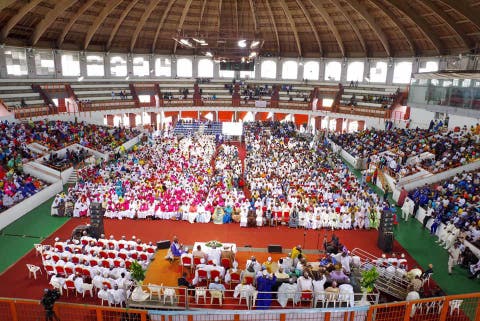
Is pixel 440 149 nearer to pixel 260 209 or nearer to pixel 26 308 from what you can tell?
pixel 260 209

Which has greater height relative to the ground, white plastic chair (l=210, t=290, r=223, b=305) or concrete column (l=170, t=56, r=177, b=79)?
concrete column (l=170, t=56, r=177, b=79)

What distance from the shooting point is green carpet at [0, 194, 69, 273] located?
52.2 feet

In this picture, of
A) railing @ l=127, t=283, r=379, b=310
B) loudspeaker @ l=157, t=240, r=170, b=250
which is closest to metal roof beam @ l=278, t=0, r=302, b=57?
loudspeaker @ l=157, t=240, r=170, b=250

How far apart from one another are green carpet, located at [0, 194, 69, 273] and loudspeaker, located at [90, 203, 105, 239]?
3112 millimetres

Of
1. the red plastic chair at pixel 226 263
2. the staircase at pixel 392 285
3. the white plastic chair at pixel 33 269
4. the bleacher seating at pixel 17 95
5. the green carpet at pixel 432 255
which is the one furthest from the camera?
the bleacher seating at pixel 17 95

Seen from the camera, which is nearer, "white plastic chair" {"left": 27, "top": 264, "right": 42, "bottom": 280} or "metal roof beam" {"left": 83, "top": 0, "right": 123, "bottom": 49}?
"white plastic chair" {"left": 27, "top": 264, "right": 42, "bottom": 280}

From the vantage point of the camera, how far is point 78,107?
3919 centimetres

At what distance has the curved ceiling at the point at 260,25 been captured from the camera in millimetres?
31031

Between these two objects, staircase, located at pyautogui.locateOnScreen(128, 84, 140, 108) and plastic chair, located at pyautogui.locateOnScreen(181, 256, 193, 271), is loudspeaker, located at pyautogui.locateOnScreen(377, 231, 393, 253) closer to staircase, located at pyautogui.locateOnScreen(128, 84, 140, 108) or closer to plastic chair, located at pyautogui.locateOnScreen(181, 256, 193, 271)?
plastic chair, located at pyautogui.locateOnScreen(181, 256, 193, 271)

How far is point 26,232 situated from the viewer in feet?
60.1

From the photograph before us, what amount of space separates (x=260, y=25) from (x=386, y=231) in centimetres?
3400

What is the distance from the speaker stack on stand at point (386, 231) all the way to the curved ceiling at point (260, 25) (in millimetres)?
16235

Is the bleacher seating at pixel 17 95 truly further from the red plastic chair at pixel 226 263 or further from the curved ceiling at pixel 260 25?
the red plastic chair at pixel 226 263

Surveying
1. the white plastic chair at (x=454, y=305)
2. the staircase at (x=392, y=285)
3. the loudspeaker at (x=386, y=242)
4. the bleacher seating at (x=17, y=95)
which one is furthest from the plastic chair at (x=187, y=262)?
the bleacher seating at (x=17, y=95)
